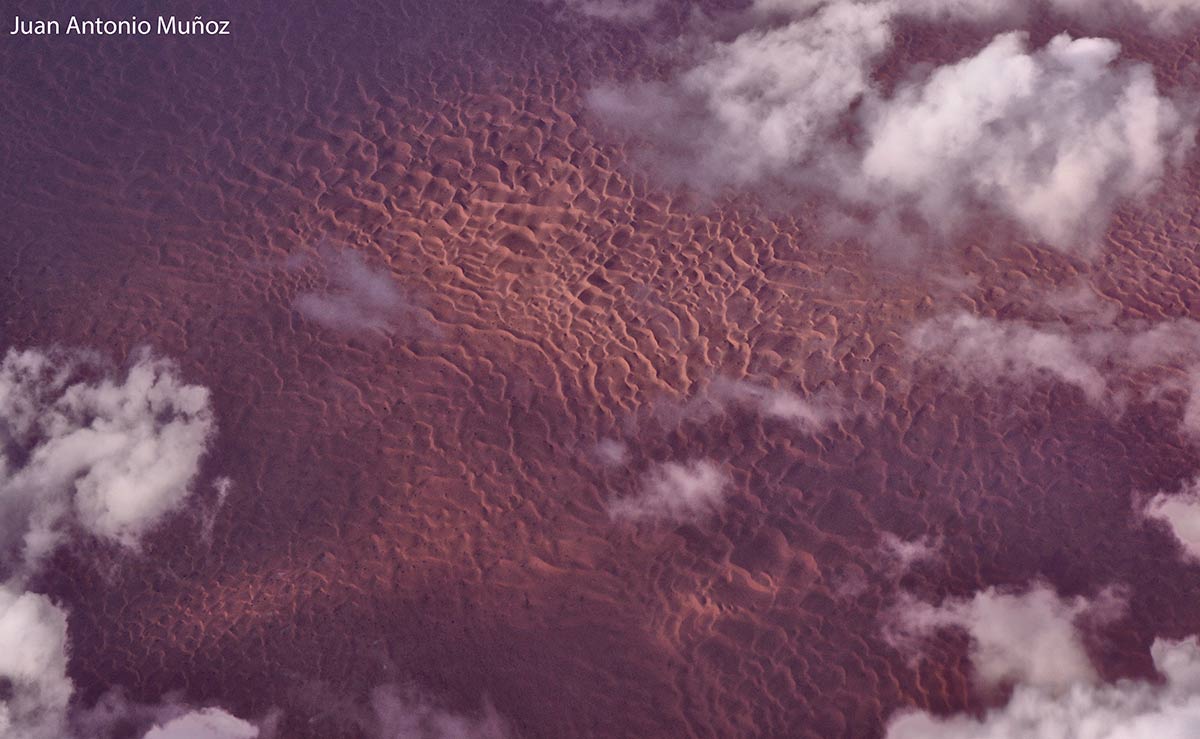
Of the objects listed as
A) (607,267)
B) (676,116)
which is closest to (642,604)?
(607,267)

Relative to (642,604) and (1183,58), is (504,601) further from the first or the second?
(1183,58)

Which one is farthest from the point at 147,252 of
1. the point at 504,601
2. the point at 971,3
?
the point at 971,3

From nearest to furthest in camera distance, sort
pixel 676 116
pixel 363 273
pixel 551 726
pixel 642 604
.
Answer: pixel 551 726 → pixel 642 604 → pixel 363 273 → pixel 676 116

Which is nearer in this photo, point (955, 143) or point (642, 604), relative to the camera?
point (642, 604)

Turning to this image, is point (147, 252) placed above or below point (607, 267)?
below

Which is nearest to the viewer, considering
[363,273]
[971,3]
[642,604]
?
[642,604]

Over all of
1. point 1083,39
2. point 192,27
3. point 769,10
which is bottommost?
point 192,27
